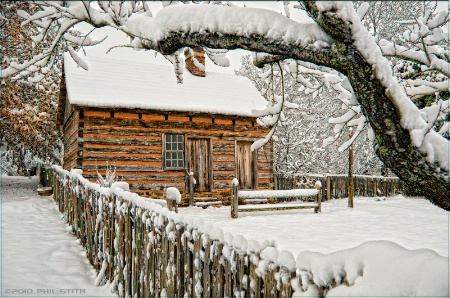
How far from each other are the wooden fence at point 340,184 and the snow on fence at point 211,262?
1488 centimetres

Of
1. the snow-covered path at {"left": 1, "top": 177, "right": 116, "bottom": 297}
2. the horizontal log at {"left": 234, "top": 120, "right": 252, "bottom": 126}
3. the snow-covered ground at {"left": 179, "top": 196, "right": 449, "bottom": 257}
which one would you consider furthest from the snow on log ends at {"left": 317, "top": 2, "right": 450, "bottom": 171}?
the horizontal log at {"left": 234, "top": 120, "right": 252, "bottom": 126}

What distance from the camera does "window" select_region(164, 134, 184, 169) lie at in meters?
14.9

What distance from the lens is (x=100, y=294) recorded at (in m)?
5.15

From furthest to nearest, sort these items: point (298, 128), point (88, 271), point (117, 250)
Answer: point (298, 128) → point (88, 271) → point (117, 250)

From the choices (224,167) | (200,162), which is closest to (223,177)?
(224,167)

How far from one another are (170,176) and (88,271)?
28.2 ft

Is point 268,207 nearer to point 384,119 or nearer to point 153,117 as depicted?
point 153,117

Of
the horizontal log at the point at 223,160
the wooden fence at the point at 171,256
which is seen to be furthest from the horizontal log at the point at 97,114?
the wooden fence at the point at 171,256

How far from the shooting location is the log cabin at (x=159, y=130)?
13.4 m

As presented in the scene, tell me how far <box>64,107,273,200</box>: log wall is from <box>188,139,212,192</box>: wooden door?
0.24 metres

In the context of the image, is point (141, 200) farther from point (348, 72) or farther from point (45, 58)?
point (348, 72)

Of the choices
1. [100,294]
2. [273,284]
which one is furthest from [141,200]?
[273,284]

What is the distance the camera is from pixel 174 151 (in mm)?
14805

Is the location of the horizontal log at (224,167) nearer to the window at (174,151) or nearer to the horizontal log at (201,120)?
the window at (174,151)
